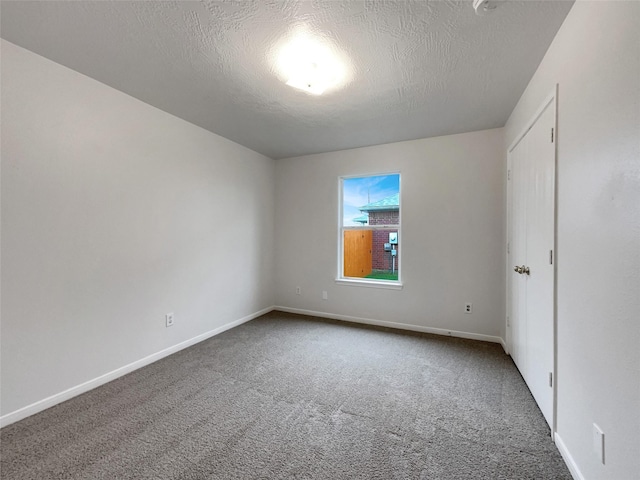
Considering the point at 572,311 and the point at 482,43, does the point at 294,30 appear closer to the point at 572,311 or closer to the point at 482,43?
the point at 482,43

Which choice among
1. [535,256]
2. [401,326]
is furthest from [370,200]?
[535,256]

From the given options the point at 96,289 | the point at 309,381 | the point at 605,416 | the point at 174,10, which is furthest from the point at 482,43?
the point at 96,289

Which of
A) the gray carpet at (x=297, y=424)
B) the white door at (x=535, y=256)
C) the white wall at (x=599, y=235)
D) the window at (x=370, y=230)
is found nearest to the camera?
the white wall at (x=599, y=235)

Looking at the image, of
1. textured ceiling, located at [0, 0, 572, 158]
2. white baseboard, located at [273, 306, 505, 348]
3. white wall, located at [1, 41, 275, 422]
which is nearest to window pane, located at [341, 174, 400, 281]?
white baseboard, located at [273, 306, 505, 348]

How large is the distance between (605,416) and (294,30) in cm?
247

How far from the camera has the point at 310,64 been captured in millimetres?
1938

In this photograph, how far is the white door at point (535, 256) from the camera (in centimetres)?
172

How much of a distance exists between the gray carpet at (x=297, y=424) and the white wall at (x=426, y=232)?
0.75 metres

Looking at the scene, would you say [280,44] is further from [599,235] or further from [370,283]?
[370,283]

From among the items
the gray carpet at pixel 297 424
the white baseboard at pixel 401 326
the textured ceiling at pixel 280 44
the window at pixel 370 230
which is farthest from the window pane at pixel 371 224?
the gray carpet at pixel 297 424

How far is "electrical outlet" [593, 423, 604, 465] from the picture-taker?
1.16 metres

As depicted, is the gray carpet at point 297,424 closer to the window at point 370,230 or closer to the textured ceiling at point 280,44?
the window at point 370,230

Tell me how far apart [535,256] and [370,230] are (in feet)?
7.04

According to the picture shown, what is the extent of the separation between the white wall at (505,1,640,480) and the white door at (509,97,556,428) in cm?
16
